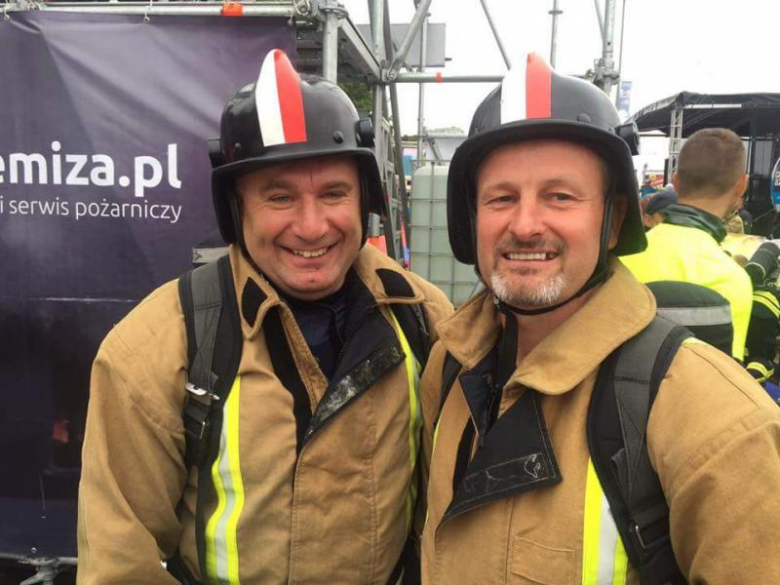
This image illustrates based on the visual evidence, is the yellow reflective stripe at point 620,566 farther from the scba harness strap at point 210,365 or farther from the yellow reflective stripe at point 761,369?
the yellow reflective stripe at point 761,369

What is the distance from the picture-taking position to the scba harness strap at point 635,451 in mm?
1167

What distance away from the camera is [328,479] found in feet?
5.46

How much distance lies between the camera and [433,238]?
6402 millimetres

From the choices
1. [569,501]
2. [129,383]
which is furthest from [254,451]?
[569,501]

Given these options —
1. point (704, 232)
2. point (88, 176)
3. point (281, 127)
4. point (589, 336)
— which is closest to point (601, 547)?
point (589, 336)

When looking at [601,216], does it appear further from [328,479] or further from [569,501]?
[328,479]

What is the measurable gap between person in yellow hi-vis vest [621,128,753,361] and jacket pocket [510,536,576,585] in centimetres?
164

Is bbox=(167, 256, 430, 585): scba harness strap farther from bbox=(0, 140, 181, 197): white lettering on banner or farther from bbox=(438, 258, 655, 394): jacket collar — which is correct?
bbox=(0, 140, 181, 197): white lettering on banner

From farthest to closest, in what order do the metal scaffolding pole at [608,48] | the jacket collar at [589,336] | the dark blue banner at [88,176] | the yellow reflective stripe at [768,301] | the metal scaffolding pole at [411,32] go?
1. the metal scaffolding pole at [608,48]
2. the metal scaffolding pole at [411,32]
3. the yellow reflective stripe at [768,301]
4. the dark blue banner at [88,176]
5. the jacket collar at [589,336]

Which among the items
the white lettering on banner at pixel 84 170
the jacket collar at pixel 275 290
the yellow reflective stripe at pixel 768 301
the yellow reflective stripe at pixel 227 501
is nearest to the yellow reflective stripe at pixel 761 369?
the yellow reflective stripe at pixel 768 301

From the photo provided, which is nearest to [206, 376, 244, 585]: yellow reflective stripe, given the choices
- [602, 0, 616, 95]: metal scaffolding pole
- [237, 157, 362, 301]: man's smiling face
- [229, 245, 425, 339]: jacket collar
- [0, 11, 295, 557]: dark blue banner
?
[229, 245, 425, 339]: jacket collar

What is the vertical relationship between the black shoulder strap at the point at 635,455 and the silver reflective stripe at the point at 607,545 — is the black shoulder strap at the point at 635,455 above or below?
above

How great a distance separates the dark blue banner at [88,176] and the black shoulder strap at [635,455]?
2240mm

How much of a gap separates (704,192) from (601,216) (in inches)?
77.2
